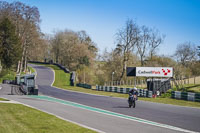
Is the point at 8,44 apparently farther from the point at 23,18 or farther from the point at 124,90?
the point at 124,90

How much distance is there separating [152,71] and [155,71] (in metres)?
0.42

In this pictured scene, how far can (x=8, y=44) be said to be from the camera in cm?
5919

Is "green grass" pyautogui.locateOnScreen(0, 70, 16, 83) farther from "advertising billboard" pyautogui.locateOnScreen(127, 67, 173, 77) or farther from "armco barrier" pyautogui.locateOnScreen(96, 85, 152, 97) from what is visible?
"advertising billboard" pyautogui.locateOnScreen(127, 67, 173, 77)

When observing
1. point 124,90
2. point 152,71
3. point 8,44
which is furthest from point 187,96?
point 8,44

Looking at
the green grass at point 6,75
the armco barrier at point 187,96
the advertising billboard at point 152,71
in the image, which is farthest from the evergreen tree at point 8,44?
the armco barrier at point 187,96

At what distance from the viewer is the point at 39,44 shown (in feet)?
207

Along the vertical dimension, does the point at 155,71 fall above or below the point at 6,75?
above

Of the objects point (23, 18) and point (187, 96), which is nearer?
point (187, 96)

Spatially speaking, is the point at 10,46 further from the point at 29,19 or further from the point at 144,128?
the point at 144,128

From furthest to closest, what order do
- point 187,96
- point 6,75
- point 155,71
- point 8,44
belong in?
point 6,75
point 8,44
point 155,71
point 187,96

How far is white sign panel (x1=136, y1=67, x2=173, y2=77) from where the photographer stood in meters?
37.4

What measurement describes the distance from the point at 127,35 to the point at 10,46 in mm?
27060

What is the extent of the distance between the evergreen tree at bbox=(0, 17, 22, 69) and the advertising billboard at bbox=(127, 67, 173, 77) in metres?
30.5

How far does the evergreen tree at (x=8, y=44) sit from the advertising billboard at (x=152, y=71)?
100 ft
